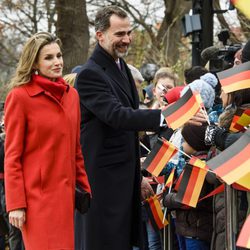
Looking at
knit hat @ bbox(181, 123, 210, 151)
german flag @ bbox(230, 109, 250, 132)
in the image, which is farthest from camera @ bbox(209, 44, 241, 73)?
german flag @ bbox(230, 109, 250, 132)

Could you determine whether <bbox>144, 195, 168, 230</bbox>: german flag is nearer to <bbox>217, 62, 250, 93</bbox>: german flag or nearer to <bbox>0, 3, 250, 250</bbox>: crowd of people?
<bbox>0, 3, 250, 250</bbox>: crowd of people

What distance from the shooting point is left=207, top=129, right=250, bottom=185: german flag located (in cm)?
395

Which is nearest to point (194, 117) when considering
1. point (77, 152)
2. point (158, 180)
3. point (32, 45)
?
point (77, 152)

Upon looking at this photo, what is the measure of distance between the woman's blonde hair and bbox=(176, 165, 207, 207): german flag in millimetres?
1242

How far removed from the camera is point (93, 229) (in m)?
5.43

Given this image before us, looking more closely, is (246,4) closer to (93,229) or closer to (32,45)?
(32,45)

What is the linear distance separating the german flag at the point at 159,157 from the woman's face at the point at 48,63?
98 centimetres

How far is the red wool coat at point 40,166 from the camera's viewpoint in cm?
488

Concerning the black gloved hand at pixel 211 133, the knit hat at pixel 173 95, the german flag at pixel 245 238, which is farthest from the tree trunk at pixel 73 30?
the german flag at pixel 245 238

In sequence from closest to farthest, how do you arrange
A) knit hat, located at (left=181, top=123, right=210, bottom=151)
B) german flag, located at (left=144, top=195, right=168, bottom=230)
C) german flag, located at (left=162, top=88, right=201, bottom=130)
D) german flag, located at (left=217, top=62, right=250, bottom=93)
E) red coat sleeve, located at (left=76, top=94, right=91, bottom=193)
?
german flag, located at (left=217, top=62, right=250, bottom=93), german flag, located at (left=162, top=88, right=201, bottom=130), red coat sleeve, located at (left=76, top=94, right=91, bottom=193), knit hat, located at (left=181, top=123, right=210, bottom=151), german flag, located at (left=144, top=195, right=168, bottom=230)

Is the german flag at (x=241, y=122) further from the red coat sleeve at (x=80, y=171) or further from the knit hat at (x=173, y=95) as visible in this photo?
the knit hat at (x=173, y=95)

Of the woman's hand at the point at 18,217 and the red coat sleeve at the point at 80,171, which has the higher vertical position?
the red coat sleeve at the point at 80,171

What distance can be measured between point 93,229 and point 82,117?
0.81m

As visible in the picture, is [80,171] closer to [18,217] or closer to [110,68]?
[18,217]
